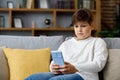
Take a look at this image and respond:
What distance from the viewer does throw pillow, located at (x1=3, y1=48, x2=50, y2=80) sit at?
8.47 ft

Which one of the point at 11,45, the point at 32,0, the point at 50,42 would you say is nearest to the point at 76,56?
the point at 50,42

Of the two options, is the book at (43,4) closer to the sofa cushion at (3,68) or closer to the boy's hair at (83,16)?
the sofa cushion at (3,68)

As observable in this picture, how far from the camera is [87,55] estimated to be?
2.27 meters

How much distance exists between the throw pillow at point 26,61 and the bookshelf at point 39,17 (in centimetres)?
193

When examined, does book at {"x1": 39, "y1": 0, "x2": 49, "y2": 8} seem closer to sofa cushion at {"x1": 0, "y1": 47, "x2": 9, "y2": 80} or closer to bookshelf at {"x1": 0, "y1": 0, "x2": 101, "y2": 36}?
bookshelf at {"x1": 0, "y1": 0, "x2": 101, "y2": 36}

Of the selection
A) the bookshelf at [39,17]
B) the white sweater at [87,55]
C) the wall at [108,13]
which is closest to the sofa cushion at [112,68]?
the white sweater at [87,55]

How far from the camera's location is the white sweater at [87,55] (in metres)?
2.12

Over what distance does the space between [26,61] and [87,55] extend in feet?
2.21

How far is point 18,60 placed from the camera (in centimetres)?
263

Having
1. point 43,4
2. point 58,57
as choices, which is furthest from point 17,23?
point 58,57

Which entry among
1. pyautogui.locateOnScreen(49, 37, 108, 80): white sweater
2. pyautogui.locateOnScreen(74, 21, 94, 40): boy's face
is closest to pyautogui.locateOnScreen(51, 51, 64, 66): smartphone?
pyautogui.locateOnScreen(49, 37, 108, 80): white sweater

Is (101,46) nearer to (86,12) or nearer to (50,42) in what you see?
(86,12)

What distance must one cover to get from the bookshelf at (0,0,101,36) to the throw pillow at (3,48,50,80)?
6.34 ft

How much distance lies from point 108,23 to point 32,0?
4.97 ft
